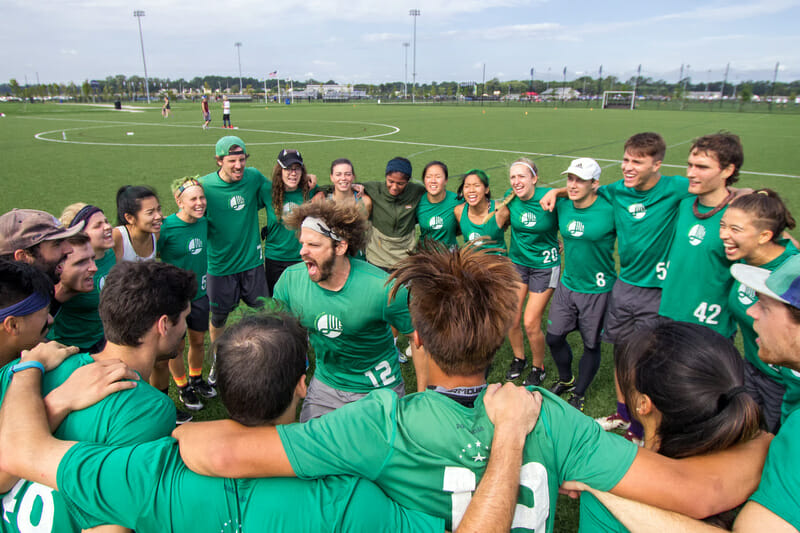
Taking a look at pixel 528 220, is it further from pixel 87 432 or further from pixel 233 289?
pixel 87 432

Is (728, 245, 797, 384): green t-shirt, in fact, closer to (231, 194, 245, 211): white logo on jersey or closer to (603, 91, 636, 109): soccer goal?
(231, 194, 245, 211): white logo on jersey

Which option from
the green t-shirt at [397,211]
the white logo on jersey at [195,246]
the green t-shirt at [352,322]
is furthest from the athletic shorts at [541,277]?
the white logo on jersey at [195,246]

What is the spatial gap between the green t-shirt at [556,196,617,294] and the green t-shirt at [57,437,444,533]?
353 centimetres

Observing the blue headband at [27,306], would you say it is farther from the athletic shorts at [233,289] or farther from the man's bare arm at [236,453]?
the athletic shorts at [233,289]

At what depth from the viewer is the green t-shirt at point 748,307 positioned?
340 cm

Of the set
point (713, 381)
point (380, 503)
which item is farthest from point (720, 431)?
point (380, 503)

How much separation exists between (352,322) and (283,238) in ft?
8.99

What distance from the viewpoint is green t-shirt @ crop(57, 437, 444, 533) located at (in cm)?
158

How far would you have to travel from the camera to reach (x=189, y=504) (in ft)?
5.37

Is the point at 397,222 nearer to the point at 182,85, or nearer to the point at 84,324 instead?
the point at 84,324

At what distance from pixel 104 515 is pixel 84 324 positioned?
2.48 m

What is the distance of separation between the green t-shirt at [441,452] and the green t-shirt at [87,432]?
674 mm

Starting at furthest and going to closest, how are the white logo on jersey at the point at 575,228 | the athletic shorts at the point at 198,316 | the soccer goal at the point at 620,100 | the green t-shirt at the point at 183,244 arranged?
the soccer goal at the point at 620,100 < the athletic shorts at the point at 198,316 < the green t-shirt at the point at 183,244 < the white logo on jersey at the point at 575,228

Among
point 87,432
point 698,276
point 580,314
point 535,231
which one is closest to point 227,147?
point 535,231
